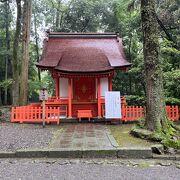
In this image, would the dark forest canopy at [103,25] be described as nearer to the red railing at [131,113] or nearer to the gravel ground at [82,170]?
the red railing at [131,113]

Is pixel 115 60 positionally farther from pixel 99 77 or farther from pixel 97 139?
pixel 97 139

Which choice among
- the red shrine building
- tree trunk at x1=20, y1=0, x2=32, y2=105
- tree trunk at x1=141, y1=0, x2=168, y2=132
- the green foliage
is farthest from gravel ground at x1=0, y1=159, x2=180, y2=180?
the green foliage

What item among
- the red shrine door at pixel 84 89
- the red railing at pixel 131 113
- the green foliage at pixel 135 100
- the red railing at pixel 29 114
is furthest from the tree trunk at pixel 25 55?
the green foliage at pixel 135 100

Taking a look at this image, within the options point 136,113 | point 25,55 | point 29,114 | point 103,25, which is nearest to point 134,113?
point 136,113

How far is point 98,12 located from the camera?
27.6 meters

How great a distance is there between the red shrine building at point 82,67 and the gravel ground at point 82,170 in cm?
750

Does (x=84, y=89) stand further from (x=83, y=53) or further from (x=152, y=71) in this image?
(x=152, y=71)

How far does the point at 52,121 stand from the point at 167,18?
417 inches

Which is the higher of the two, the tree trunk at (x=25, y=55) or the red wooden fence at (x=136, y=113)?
the tree trunk at (x=25, y=55)

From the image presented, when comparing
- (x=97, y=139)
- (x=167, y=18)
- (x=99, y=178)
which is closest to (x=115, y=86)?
(x=167, y=18)

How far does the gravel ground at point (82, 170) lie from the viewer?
5.10 meters

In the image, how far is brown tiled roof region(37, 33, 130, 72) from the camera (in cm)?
1423

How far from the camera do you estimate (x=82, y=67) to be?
1430cm

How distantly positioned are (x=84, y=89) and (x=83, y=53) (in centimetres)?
211
